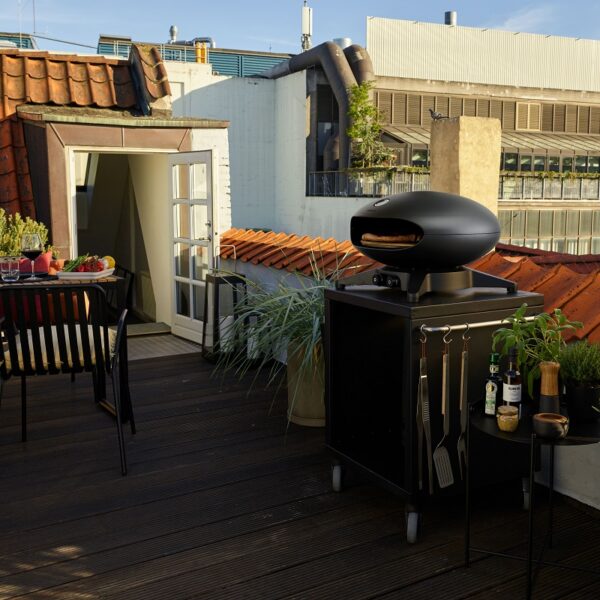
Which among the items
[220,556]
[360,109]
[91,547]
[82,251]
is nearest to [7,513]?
[91,547]

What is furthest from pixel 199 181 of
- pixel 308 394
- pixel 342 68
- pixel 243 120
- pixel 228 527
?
pixel 243 120

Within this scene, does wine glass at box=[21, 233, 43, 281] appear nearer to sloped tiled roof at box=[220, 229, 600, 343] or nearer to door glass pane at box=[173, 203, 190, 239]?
sloped tiled roof at box=[220, 229, 600, 343]

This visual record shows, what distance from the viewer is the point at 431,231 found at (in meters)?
2.64

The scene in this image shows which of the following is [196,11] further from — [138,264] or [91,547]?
[91,547]

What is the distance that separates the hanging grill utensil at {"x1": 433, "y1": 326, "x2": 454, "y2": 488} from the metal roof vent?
24.7 metres

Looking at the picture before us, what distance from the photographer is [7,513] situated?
3.02m

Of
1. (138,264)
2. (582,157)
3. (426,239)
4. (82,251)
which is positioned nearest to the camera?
(426,239)

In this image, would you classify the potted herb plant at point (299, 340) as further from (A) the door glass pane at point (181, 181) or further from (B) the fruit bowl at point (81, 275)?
(A) the door glass pane at point (181, 181)

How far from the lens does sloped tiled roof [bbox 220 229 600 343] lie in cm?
324

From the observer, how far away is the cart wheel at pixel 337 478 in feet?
10.5

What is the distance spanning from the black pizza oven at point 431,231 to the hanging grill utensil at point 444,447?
300 mm

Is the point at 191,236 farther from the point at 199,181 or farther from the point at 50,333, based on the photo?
the point at 50,333

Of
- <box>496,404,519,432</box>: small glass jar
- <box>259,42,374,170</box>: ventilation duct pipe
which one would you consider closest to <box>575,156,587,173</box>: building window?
<box>259,42,374,170</box>: ventilation duct pipe

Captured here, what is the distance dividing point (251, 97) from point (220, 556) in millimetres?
19009
